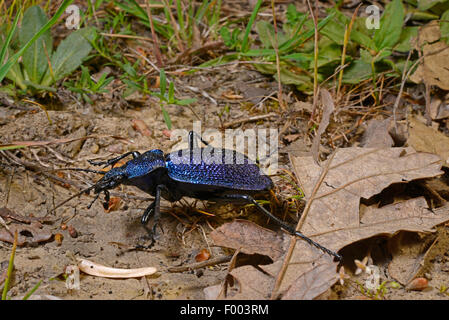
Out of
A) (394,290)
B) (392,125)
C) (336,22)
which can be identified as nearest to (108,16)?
(336,22)

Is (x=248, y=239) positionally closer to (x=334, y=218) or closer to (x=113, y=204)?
(x=334, y=218)

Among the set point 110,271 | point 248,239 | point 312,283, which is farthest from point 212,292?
point 110,271

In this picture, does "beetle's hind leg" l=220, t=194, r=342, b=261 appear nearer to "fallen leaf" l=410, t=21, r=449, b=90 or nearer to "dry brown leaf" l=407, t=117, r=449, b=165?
"dry brown leaf" l=407, t=117, r=449, b=165

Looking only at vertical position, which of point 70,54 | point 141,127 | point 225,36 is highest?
point 225,36

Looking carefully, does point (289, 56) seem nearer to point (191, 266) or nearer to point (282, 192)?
point (282, 192)

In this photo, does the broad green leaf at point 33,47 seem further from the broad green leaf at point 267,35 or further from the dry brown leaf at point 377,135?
the dry brown leaf at point 377,135

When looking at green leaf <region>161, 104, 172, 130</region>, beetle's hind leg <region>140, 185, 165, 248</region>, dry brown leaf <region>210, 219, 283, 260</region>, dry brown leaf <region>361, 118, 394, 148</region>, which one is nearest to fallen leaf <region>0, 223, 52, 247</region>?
beetle's hind leg <region>140, 185, 165, 248</region>
